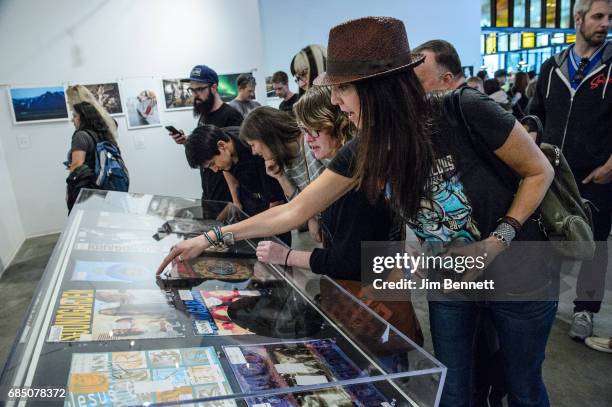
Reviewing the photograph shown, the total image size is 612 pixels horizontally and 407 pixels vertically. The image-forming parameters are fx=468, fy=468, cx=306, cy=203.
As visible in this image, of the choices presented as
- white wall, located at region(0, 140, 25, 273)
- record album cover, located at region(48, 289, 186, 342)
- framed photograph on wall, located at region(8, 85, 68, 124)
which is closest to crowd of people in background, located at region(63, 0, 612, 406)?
record album cover, located at region(48, 289, 186, 342)

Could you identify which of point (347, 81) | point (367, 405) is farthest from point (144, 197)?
point (367, 405)

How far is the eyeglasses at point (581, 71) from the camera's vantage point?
2.28m

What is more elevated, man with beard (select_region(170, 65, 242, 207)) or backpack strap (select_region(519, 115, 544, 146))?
man with beard (select_region(170, 65, 242, 207))

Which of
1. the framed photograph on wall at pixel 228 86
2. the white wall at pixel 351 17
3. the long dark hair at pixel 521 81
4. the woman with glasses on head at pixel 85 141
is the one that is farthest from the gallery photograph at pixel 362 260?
the white wall at pixel 351 17

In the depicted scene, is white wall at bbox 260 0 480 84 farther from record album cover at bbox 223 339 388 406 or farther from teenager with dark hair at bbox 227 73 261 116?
record album cover at bbox 223 339 388 406

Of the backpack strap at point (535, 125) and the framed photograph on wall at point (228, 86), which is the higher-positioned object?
the framed photograph on wall at point (228, 86)

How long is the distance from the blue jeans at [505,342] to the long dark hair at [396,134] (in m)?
0.42

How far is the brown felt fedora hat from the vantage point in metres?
1.03

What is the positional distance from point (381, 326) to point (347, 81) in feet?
1.74

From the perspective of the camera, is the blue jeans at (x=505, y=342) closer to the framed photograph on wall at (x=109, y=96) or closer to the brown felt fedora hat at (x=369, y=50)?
the brown felt fedora hat at (x=369, y=50)

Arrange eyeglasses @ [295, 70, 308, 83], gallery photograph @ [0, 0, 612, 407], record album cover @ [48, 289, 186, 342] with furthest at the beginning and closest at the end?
eyeglasses @ [295, 70, 308, 83] < record album cover @ [48, 289, 186, 342] < gallery photograph @ [0, 0, 612, 407]

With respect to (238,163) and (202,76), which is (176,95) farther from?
(238,163)

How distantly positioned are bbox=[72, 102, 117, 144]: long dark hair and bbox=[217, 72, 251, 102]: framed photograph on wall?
2571 mm

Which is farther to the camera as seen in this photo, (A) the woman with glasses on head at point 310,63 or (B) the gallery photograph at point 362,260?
(A) the woman with glasses on head at point 310,63
